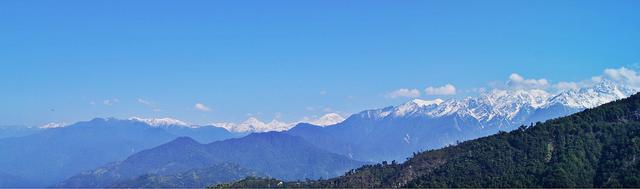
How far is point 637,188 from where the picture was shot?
19212 cm

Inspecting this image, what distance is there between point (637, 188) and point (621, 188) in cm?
411

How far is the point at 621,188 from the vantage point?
19412cm
